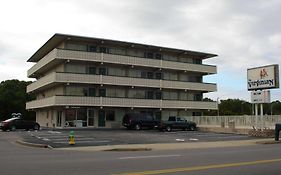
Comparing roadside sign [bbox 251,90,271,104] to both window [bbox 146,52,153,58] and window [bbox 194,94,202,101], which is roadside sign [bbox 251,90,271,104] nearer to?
window [bbox 146,52,153,58]

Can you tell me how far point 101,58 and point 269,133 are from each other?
24593 millimetres

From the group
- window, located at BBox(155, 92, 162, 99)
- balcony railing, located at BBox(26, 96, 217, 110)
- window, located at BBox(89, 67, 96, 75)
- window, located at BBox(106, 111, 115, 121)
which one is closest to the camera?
balcony railing, located at BBox(26, 96, 217, 110)

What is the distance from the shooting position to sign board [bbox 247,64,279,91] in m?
35.4

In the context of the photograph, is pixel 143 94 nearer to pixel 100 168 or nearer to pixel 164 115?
pixel 164 115

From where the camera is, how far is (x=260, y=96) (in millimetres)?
35844

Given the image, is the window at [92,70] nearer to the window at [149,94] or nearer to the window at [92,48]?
the window at [92,48]

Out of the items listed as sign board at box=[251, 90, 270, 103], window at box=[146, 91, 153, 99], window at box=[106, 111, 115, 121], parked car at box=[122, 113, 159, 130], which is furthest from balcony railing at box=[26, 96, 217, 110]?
sign board at box=[251, 90, 270, 103]

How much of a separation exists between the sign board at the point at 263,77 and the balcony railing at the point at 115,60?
2031 cm

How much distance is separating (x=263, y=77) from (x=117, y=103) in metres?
21.4

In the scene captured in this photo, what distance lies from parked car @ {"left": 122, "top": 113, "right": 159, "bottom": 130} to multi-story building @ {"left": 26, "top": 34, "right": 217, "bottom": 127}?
4.83 meters

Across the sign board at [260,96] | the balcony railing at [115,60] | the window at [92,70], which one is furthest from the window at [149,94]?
the sign board at [260,96]

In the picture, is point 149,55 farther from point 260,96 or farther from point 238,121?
point 260,96

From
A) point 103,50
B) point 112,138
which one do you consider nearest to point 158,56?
point 103,50

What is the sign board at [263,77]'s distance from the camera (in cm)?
3538
